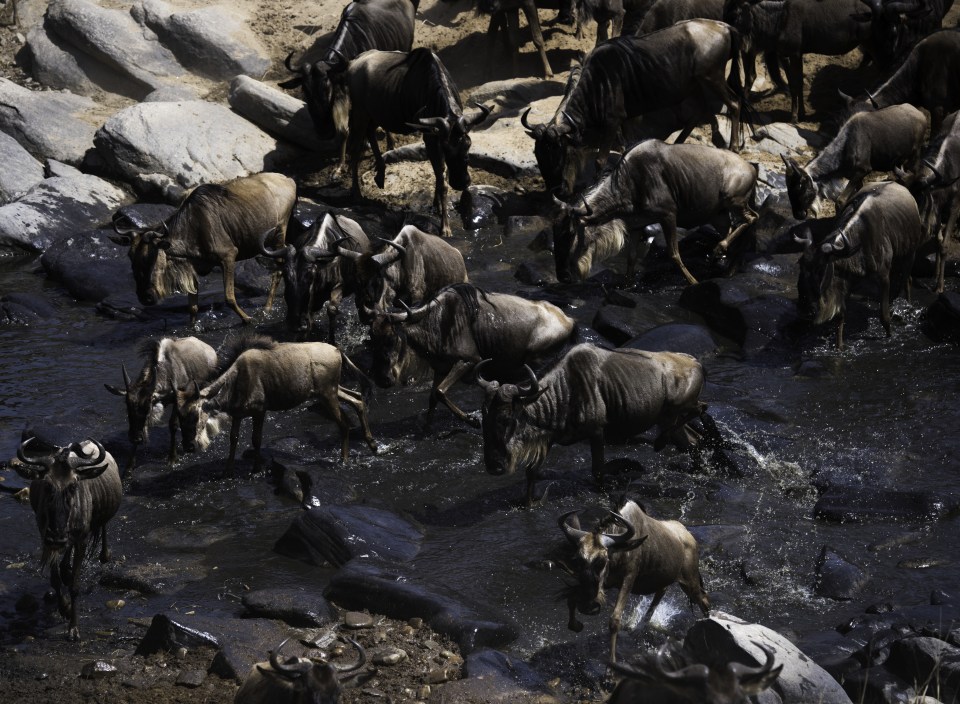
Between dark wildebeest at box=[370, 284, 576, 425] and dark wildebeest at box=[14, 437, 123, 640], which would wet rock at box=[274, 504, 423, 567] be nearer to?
dark wildebeest at box=[14, 437, 123, 640]

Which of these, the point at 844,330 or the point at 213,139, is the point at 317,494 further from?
the point at 213,139

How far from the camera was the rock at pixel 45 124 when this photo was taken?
61.8ft

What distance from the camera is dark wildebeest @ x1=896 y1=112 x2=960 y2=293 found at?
14.4m

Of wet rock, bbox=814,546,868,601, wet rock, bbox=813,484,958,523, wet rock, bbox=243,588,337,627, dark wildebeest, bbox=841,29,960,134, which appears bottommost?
wet rock, bbox=813,484,958,523

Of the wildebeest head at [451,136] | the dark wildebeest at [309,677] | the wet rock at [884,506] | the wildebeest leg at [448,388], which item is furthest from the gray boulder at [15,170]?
the dark wildebeest at [309,677]

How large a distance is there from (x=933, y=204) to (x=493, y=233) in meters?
5.56

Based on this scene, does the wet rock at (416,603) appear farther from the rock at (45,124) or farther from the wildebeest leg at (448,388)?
the rock at (45,124)

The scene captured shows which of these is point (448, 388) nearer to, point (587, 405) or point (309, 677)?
point (587, 405)

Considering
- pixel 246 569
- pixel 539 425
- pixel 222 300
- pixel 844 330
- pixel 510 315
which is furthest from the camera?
pixel 222 300

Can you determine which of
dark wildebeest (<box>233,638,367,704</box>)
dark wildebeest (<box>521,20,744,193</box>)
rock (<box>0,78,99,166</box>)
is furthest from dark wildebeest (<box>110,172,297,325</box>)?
dark wildebeest (<box>233,638,367,704</box>)

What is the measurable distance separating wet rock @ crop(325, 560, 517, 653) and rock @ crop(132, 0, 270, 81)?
45.6 feet

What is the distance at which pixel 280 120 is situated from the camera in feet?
62.2

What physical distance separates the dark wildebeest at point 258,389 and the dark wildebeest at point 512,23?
30.9 feet

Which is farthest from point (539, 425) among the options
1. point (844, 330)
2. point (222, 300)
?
point (222, 300)
